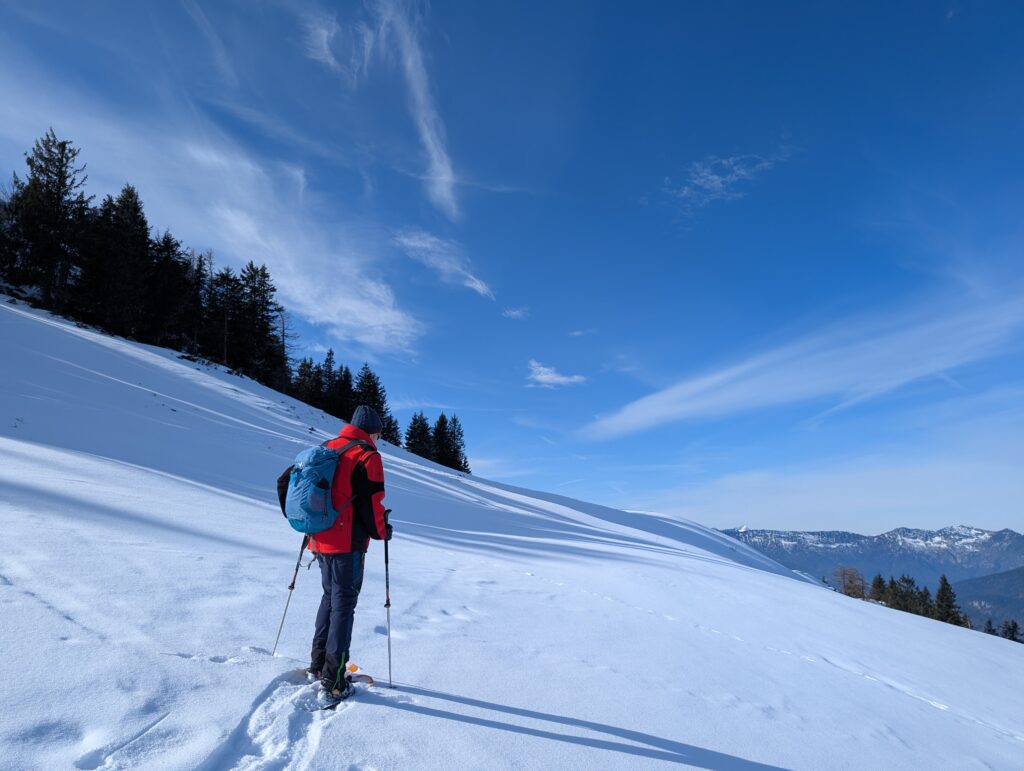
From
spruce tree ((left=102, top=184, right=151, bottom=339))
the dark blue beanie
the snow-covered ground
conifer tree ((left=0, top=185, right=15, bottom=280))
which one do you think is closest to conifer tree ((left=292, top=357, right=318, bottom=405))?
spruce tree ((left=102, top=184, right=151, bottom=339))

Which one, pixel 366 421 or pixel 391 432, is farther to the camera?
pixel 391 432

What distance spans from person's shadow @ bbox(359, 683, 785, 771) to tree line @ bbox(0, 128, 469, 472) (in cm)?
3229

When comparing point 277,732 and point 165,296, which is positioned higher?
point 165,296

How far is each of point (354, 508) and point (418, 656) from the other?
5.59 ft

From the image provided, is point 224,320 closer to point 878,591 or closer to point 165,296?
point 165,296

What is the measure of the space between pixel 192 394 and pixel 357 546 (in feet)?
65.2

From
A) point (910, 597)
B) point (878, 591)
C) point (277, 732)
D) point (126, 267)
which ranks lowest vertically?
point (878, 591)

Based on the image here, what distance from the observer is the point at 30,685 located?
259cm

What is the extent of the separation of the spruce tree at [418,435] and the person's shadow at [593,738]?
52.8m

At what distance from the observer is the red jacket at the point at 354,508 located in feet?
11.7

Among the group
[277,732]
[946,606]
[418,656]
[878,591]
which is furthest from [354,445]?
[878,591]

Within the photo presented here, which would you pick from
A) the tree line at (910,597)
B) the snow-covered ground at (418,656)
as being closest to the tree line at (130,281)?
the snow-covered ground at (418,656)

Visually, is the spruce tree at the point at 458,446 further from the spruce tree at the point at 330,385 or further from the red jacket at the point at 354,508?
the red jacket at the point at 354,508

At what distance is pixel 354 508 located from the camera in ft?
11.9
